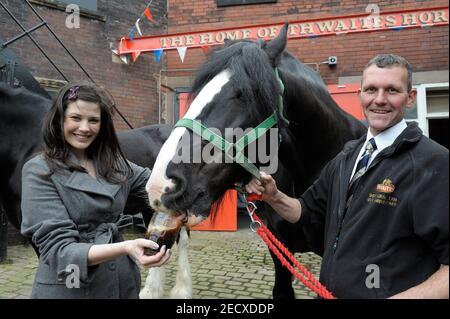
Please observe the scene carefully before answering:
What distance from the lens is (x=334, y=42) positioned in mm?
7191

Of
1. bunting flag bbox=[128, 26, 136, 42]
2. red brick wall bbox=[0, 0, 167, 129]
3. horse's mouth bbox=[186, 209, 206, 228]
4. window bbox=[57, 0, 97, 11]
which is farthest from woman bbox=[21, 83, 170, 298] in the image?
window bbox=[57, 0, 97, 11]

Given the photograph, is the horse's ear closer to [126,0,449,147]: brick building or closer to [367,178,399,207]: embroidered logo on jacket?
[367,178,399,207]: embroidered logo on jacket

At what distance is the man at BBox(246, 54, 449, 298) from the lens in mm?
1253

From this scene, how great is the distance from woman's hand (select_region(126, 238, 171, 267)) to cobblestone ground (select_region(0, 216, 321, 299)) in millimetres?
2982

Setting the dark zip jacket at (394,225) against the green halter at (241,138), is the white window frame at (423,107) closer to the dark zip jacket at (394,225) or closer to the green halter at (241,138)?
the green halter at (241,138)

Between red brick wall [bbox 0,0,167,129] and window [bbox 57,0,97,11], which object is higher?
window [bbox 57,0,97,11]

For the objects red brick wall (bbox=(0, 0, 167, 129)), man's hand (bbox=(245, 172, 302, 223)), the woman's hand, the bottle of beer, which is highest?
red brick wall (bbox=(0, 0, 167, 129))

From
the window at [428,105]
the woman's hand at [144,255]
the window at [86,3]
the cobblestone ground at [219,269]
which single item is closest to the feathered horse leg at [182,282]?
the cobblestone ground at [219,269]

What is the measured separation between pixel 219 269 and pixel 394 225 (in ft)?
13.9

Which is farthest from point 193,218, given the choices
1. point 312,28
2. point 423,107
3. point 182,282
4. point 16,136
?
point 423,107

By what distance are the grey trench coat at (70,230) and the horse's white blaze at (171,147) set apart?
0.37 metres

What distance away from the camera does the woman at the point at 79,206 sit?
1.59 meters

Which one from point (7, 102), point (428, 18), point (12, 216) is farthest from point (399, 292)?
point (428, 18)
